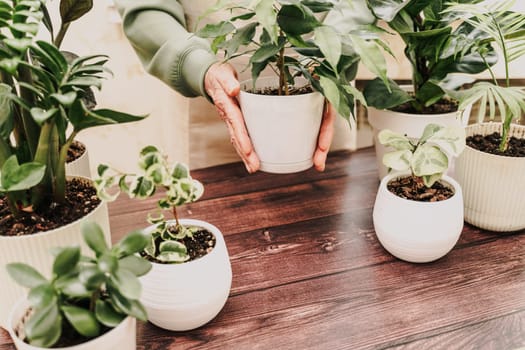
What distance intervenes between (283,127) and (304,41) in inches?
5.7

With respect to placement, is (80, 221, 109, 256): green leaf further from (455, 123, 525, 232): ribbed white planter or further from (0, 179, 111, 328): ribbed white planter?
(455, 123, 525, 232): ribbed white planter

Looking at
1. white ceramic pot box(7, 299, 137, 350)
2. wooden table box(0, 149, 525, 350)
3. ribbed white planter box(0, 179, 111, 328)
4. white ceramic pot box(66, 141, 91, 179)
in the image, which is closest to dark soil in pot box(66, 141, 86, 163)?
white ceramic pot box(66, 141, 91, 179)

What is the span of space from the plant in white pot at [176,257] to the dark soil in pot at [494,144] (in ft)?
1.83

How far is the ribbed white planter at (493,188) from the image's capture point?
92cm

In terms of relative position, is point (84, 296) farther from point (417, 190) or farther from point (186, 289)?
point (417, 190)

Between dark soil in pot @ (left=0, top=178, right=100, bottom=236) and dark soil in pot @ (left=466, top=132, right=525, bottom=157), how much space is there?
712 mm

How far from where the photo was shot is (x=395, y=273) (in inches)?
34.4

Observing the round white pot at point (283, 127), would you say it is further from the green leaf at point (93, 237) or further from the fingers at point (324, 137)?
the green leaf at point (93, 237)

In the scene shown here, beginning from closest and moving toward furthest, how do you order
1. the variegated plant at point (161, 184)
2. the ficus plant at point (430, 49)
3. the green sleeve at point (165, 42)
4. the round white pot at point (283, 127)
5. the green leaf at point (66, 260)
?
the green leaf at point (66, 260) < the variegated plant at point (161, 184) < the round white pot at point (283, 127) < the ficus plant at point (430, 49) < the green sleeve at point (165, 42)

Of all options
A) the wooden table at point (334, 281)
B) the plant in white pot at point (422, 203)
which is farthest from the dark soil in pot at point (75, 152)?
the plant in white pot at point (422, 203)

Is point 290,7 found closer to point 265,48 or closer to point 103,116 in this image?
point 265,48

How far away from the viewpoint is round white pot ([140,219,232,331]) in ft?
2.22

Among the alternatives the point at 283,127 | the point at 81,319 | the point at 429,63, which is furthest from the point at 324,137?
the point at 81,319

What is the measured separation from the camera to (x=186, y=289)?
2.24ft
